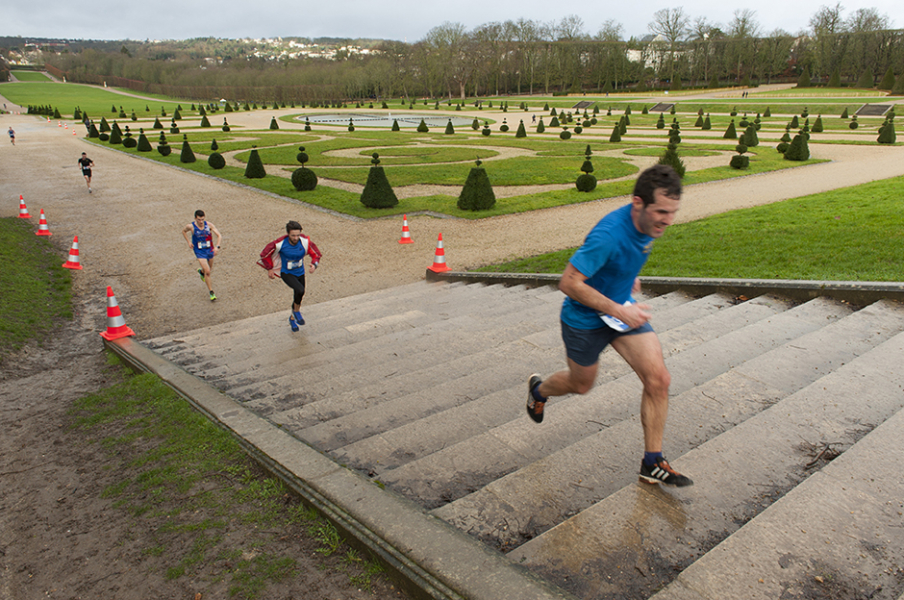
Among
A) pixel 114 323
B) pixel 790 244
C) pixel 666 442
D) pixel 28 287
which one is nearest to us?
pixel 666 442

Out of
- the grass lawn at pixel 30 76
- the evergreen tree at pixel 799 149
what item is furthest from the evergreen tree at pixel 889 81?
the grass lawn at pixel 30 76

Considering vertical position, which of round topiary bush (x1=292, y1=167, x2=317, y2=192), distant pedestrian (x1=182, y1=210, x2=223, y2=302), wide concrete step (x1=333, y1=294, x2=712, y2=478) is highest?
round topiary bush (x1=292, y1=167, x2=317, y2=192)

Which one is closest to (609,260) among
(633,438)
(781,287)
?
(633,438)

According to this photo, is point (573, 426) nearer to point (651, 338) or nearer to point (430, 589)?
point (651, 338)

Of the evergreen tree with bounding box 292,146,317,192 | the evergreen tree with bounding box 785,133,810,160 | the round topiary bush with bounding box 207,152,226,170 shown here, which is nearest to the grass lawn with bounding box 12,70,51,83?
the round topiary bush with bounding box 207,152,226,170

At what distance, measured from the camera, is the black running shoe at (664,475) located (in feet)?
10.2

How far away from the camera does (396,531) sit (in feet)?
9.47

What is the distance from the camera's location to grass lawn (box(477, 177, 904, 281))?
8031mm

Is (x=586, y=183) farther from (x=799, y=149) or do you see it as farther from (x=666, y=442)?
(x=666, y=442)

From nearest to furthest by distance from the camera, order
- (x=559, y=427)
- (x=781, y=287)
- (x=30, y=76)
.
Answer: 1. (x=559, y=427)
2. (x=781, y=287)
3. (x=30, y=76)

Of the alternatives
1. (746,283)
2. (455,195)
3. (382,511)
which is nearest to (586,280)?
(382,511)

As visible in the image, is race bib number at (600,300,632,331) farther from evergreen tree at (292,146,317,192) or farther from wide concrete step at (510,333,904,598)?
evergreen tree at (292,146,317,192)

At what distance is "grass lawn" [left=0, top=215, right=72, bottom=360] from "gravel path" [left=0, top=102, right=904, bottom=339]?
53cm

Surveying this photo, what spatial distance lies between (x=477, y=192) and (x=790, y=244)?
8.73 metres
